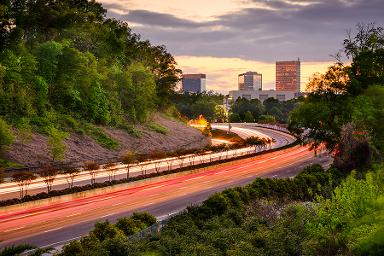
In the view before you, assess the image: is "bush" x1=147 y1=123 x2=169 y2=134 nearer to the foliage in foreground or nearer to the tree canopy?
the tree canopy

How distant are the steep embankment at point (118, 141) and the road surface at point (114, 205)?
1340 centimetres

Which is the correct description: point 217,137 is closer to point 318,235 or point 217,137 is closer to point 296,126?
point 296,126

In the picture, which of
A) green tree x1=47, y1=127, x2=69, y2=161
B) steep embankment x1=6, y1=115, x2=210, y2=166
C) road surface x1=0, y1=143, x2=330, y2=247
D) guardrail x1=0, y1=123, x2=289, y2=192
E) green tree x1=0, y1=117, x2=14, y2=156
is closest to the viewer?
road surface x1=0, y1=143, x2=330, y2=247

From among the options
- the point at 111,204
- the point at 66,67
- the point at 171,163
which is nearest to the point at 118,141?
the point at 66,67

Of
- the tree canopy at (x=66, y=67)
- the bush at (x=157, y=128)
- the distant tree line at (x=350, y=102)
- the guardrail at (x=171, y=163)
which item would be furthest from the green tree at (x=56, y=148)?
the bush at (x=157, y=128)

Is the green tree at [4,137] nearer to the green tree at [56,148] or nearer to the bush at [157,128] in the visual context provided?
the green tree at [56,148]

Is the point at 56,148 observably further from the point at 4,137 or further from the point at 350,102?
the point at 350,102

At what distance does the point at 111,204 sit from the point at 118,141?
125ft

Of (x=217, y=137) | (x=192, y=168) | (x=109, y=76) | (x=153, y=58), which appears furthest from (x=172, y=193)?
(x=217, y=137)

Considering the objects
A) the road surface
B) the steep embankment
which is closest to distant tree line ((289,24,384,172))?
the road surface

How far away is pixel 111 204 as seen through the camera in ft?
142

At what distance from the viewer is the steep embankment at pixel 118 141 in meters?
62.2

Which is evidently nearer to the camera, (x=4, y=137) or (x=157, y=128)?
(x=4, y=137)

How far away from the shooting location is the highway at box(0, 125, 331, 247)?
108 ft
